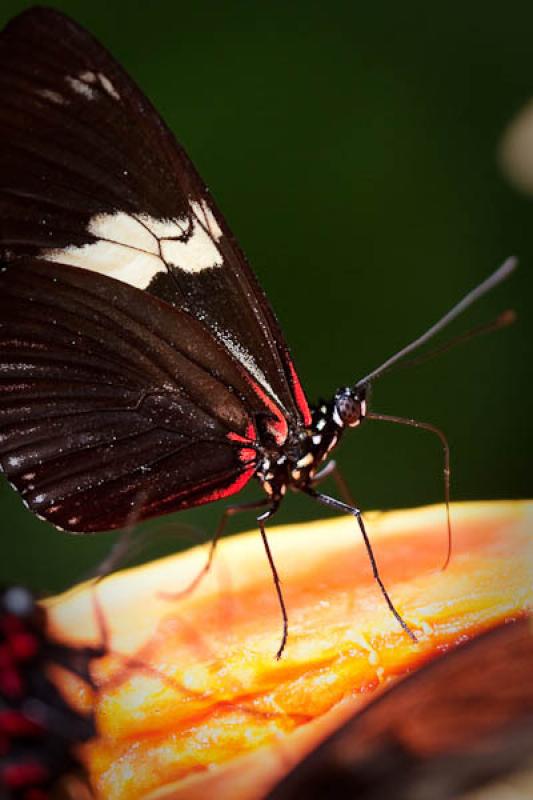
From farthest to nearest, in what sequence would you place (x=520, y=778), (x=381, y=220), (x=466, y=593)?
(x=381, y=220)
(x=466, y=593)
(x=520, y=778)

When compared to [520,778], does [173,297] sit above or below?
above

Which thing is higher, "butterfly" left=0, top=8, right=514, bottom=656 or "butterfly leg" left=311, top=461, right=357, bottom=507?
"butterfly" left=0, top=8, right=514, bottom=656

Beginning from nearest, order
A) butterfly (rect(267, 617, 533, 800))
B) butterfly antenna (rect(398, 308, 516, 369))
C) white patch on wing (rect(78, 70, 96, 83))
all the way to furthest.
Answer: butterfly (rect(267, 617, 533, 800)) < white patch on wing (rect(78, 70, 96, 83)) < butterfly antenna (rect(398, 308, 516, 369))

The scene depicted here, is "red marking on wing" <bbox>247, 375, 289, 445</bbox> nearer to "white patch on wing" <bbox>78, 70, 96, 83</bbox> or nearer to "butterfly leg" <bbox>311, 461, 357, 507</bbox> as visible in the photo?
"butterfly leg" <bbox>311, 461, 357, 507</bbox>

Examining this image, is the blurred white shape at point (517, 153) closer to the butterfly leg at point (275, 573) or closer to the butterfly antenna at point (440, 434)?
the butterfly antenna at point (440, 434)

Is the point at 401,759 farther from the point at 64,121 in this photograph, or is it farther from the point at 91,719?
the point at 64,121

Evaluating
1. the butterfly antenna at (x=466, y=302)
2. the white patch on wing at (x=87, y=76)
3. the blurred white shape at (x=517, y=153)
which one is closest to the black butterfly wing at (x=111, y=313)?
the white patch on wing at (x=87, y=76)

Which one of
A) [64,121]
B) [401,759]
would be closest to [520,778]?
[401,759]

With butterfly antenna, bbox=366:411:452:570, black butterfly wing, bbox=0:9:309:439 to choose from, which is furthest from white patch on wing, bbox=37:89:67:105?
butterfly antenna, bbox=366:411:452:570
